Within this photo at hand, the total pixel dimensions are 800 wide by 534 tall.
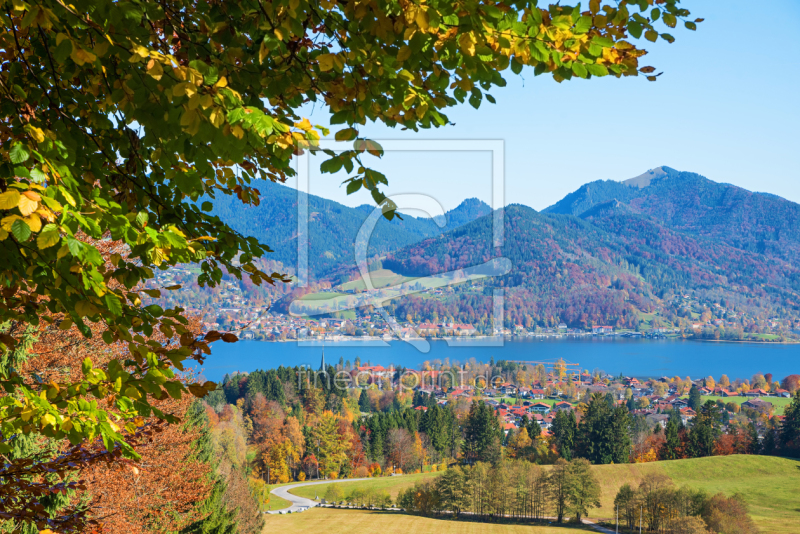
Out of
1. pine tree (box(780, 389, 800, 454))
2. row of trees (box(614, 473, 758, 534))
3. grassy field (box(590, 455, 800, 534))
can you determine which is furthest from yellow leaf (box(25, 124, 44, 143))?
pine tree (box(780, 389, 800, 454))

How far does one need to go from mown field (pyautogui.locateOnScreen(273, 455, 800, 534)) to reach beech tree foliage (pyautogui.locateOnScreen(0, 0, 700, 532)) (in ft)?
176

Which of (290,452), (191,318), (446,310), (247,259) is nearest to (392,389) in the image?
(290,452)

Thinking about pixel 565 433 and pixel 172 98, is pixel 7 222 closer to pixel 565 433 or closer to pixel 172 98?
pixel 172 98

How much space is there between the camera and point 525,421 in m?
67.0

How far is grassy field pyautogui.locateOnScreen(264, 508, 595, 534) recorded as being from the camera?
42.0m

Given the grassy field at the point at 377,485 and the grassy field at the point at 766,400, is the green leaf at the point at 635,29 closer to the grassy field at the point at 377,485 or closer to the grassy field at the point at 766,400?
the grassy field at the point at 377,485

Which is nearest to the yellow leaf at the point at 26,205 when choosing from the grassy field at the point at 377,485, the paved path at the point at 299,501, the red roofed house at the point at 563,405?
the paved path at the point at 299,501

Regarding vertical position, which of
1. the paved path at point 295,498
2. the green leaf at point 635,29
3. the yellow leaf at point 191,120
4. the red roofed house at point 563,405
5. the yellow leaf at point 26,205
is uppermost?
the green leaf at point 635,29

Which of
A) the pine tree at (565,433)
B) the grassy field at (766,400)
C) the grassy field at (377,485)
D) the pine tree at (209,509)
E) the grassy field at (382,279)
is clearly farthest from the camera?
the grassy field at (766,400)

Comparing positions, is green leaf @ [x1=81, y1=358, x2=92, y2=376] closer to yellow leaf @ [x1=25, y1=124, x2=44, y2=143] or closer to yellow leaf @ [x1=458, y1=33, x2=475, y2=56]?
yellow leaf @ [x1=25, y1=124, x2=44, y2=143]

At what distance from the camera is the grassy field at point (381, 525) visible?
138 ft

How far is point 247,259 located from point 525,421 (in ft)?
223

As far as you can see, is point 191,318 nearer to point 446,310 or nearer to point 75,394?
point 75,394

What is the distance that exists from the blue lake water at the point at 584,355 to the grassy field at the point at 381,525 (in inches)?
2278
